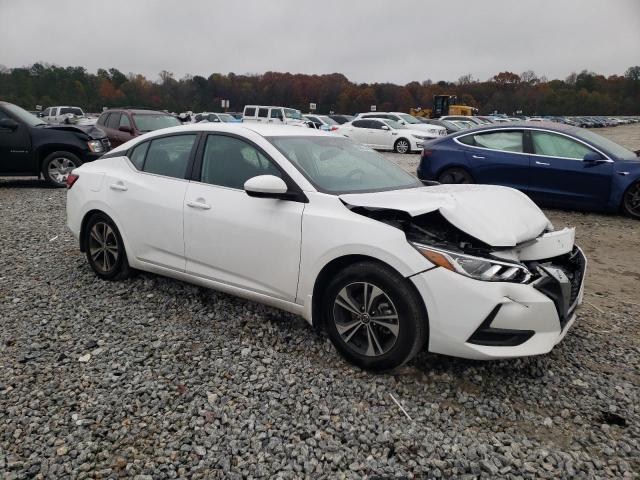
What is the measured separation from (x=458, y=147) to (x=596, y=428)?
22.7ft

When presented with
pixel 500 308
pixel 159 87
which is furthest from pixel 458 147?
pixel 159 87

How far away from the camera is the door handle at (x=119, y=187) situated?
4.45 m

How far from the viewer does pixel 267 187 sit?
3.34 metres

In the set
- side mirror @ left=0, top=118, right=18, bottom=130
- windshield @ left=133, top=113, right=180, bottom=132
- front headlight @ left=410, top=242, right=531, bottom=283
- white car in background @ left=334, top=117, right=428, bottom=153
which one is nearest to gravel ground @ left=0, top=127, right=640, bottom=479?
front headlight @ left=410, top=242, right=531, bottom=283

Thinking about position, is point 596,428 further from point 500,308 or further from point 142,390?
point 142,390

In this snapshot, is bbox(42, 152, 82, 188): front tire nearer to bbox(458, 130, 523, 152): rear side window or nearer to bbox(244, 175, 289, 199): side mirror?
bbox(458, 130, 523, 152): rear side window

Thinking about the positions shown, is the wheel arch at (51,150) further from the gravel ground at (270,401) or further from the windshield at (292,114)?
the windshield at (292,114)

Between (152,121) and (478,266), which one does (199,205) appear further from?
(152,121)

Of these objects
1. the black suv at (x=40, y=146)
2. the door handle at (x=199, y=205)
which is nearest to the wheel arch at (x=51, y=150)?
the black suv at (x=40, y=146)

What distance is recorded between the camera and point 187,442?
2.55m

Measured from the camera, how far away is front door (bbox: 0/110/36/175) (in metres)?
9.84

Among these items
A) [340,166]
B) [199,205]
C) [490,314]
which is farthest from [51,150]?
[490,314]

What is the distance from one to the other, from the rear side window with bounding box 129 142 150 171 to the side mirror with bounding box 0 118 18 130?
6821mm

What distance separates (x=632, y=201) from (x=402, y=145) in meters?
13.6
